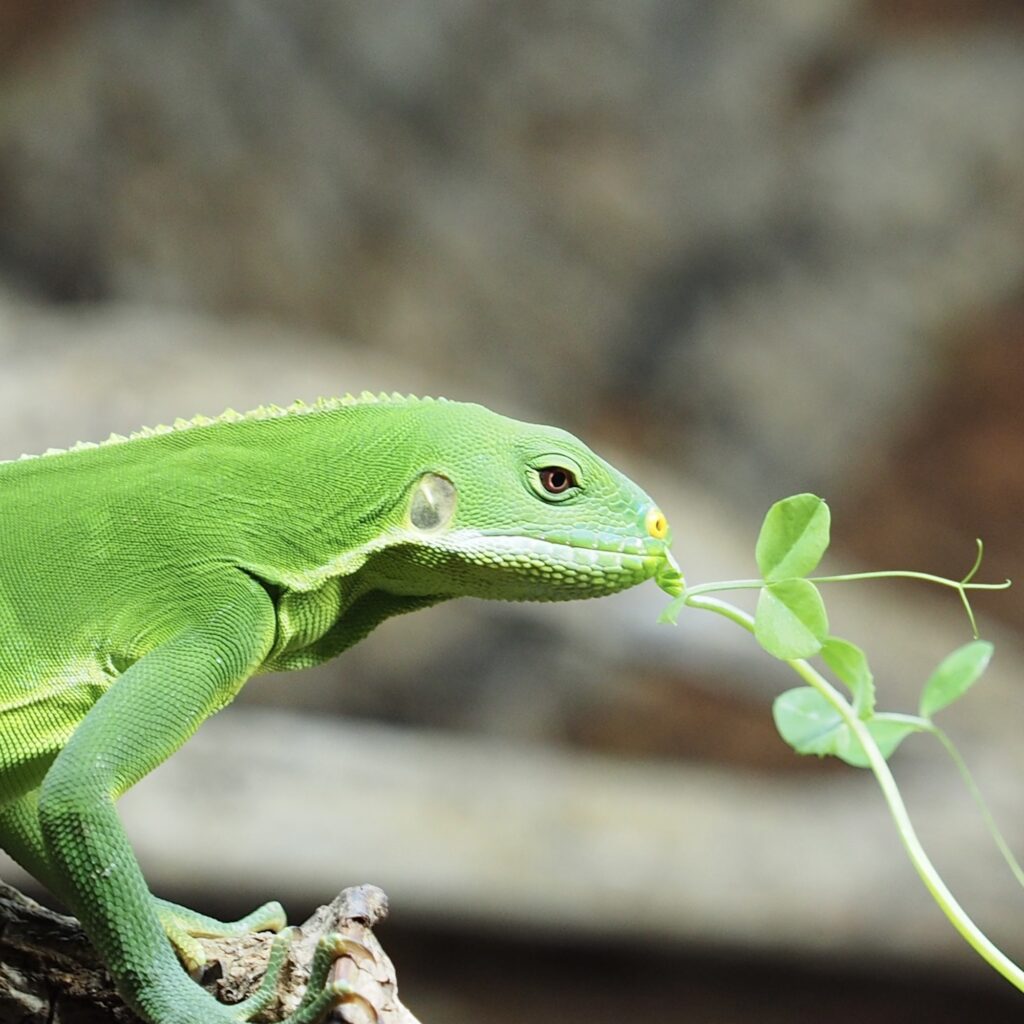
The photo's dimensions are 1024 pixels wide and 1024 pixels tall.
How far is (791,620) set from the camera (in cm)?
169

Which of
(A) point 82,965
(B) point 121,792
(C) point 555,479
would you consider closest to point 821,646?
(C) point 555,479

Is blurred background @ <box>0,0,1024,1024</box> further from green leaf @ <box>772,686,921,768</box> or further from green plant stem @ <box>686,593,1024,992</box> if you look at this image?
green plant stem @ <box>686,593,1024,992</box>

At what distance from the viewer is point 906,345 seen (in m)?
6.75

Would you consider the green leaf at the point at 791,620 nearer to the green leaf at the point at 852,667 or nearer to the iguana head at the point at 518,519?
the green leaf at the point at 852,667

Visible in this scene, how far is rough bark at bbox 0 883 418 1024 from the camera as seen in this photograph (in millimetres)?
1762

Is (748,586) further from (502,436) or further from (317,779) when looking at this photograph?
(317,779)

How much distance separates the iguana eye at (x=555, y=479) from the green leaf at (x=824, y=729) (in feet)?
1.44

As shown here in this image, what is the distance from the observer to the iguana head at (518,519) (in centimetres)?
179

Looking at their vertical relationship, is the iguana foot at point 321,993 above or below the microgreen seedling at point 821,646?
below

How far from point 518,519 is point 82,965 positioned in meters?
0.91

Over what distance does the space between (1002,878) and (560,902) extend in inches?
76.6

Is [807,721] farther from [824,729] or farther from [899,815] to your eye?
[899,815]

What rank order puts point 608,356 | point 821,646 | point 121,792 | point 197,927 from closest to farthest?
point 121,792 → point 821,646 → point 197,927 → point 608,356

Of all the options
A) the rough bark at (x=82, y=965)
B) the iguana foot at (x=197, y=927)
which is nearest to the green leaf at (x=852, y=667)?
the rough bark at (x=82, y=965)
